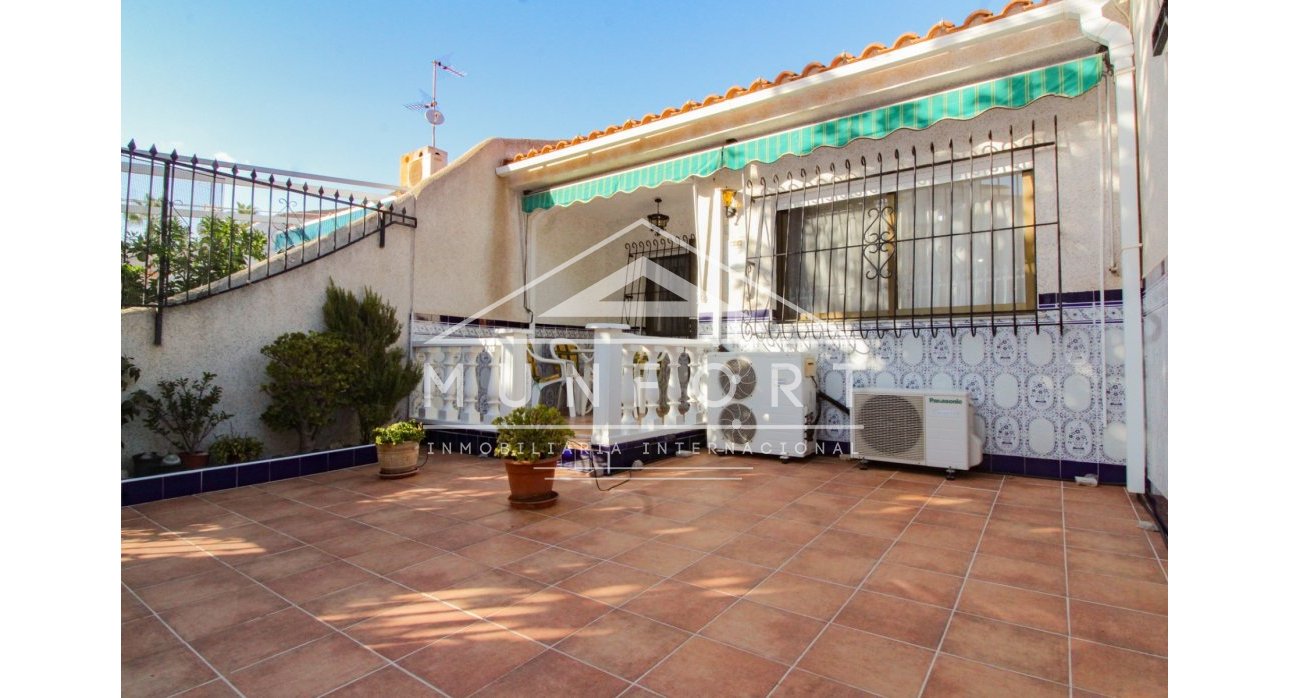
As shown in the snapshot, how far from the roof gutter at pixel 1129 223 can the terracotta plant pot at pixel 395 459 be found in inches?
216

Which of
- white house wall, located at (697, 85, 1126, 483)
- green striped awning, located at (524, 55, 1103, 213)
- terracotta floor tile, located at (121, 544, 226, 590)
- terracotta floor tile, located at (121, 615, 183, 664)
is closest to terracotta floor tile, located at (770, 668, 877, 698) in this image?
terracotta floor tile, located at (121, 615, 183, 664)

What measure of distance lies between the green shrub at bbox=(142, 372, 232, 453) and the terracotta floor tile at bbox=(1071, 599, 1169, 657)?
5.92 metres

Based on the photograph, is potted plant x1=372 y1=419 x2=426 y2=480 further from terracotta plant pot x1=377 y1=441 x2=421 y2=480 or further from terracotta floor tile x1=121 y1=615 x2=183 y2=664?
terracotta floor tile x1=121 y1=615 x2=183 y2=664

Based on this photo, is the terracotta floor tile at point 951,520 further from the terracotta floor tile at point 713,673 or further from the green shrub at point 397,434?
the green shrub at point 397,434

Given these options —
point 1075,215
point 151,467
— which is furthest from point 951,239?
point 151,467

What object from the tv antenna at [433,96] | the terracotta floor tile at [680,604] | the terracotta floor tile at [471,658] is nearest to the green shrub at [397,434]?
the terracotta floor tile at [471,658]

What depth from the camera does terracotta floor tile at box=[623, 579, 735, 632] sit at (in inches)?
89.9

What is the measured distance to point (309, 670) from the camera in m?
1.92

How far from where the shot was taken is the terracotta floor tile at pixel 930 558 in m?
2.80

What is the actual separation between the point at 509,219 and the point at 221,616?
6.42 metres

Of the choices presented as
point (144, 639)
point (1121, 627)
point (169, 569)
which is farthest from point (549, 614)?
point (1121, 627)

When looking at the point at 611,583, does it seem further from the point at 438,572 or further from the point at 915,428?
the point at 915,428
